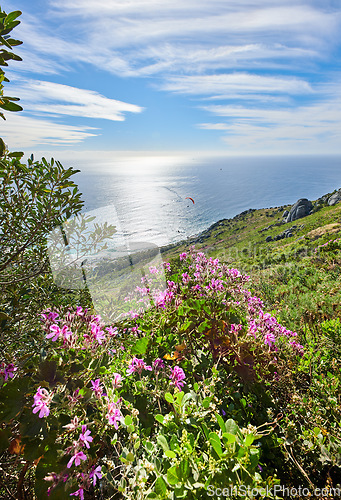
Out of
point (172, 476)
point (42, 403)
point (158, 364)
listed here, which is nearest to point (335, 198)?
point (158, 364)

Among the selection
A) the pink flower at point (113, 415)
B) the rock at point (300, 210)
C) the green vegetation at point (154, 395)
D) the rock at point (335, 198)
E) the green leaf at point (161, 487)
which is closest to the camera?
the green leaf at point (161, 487)

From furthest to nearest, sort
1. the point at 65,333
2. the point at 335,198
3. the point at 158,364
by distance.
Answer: the point at 335,198
the point at 158,364
the point at 65,333

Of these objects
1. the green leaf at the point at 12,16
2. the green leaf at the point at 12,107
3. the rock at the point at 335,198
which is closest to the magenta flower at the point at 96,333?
the green leaf at the point at 12,107

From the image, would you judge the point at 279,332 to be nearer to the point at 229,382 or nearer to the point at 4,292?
the point at 229,382

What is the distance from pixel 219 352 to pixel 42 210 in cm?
198

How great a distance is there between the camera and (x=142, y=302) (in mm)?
3047

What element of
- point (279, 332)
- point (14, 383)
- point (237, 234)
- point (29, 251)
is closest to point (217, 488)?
point (14, 383)

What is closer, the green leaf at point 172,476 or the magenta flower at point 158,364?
the green leaf at point 172,476

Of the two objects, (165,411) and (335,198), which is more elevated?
(165,411)

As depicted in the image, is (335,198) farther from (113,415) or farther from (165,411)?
(113,415)

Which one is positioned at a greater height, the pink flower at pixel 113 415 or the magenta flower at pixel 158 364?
the pink flower at pixel 113 415

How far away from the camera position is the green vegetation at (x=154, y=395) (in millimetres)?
1017

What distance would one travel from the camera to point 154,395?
145cm

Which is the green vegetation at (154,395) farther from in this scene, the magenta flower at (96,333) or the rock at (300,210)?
the rock at (300,210)
